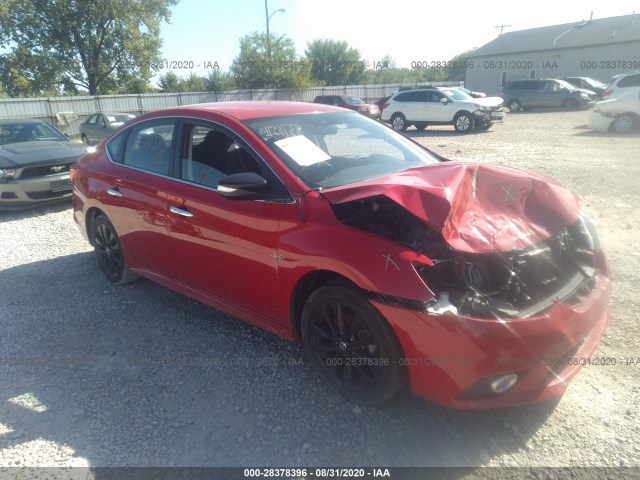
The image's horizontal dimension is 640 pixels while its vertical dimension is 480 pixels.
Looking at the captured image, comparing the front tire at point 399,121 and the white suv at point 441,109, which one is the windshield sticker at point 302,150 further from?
the front tire at point 399,121

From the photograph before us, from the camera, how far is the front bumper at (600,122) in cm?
1446

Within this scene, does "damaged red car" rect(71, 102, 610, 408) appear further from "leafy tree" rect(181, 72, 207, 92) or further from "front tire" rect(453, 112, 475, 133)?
"leafy tree" rect(181, 72, 207, 92)

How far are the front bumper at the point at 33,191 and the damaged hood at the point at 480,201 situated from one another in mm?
6398

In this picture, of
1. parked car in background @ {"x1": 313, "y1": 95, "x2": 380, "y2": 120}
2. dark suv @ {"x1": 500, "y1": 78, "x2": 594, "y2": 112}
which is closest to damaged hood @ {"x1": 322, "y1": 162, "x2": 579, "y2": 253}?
parked car in background @ {"x1": 313, "y1": 95, "x2": 380, "y2": 120}

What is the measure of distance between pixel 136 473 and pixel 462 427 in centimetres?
178

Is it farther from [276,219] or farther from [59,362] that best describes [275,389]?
[59,362]

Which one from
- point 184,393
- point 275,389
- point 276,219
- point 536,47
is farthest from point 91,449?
point 536,47

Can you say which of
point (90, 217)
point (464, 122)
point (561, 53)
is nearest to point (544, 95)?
point (464, 122)

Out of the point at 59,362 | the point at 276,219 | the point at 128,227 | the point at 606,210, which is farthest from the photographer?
the point at 606,210

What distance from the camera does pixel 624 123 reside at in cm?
1398

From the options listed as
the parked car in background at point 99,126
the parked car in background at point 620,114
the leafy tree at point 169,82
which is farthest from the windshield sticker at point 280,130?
the leafy tree at point 169,82

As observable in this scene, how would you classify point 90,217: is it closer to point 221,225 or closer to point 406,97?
point 221,225

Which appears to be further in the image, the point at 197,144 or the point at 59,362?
the point at 197,144

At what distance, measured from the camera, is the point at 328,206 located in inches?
105
